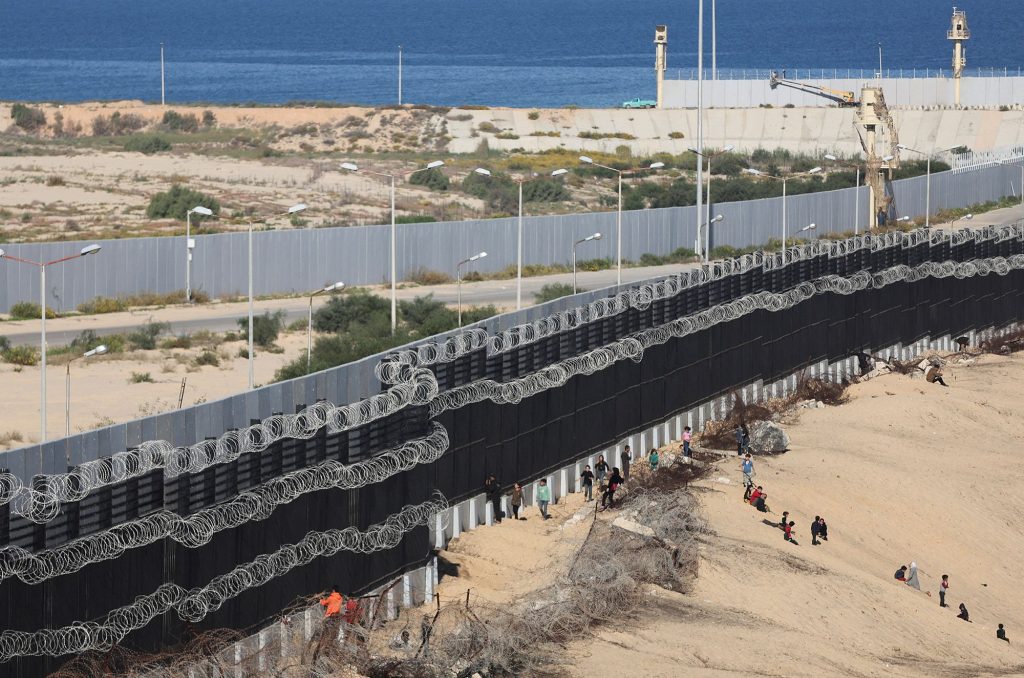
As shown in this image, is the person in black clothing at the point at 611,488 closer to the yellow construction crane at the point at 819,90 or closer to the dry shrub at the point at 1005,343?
the dry shrub at the point at 1005,343

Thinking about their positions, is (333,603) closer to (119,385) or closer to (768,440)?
(768,440)

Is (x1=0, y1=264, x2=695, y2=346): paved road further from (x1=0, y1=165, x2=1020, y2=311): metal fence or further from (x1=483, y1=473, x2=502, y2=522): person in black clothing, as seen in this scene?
(x1=483, y1=473, x2=502, y2=522): person in black clothing

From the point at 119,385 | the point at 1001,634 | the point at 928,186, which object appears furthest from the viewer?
the point at 928,186

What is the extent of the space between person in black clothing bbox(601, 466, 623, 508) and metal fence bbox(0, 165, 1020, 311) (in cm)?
2313

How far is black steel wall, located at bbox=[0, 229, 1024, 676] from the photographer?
21.2m

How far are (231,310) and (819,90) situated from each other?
60517 millimetres

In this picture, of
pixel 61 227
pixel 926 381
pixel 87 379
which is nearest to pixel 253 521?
pixel 87 379

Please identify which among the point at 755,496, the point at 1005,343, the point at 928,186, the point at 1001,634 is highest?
the point at 928,186

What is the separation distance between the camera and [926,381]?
157 ft

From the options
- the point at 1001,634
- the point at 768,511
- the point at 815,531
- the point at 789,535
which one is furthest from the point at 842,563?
the point at 1001,634

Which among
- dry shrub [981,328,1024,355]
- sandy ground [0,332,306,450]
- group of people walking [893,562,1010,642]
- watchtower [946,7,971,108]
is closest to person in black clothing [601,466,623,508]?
group of people walking [893,562,1010,642]

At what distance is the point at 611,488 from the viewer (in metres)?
31.7

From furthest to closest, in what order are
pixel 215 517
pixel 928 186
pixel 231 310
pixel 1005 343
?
1. pixel 928 186
2. pixel 1005 343
3. pixel 231 310
4. pixel 215 517

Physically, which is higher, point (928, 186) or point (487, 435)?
point (928, 186)
